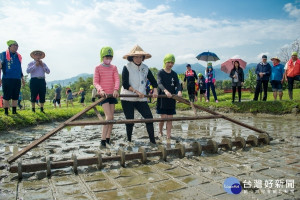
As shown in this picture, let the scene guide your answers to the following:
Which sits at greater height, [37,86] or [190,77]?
[190,77]

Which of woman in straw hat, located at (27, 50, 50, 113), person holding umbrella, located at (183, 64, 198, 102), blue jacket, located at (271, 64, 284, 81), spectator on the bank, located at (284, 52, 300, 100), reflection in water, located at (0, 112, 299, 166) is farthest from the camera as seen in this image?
person holding umbrella, located at (183, 64, 198, 102)

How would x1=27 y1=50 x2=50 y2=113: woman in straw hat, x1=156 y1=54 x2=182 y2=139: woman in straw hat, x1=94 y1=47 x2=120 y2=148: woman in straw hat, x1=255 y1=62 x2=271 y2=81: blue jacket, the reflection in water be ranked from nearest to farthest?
the reflection in water, x1=94 y1=47 x2=120 y2=148: woman in straw hat, x1=156 y1=54 x2=182 y2=139: woman in straw hat, x1=27 y1=50 x2=50 y2=113: woman in straw hat, x1=255 y1=62 x2=271 y2=81: blue jacket

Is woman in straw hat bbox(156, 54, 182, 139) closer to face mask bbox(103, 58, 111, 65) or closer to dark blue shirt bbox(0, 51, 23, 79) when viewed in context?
face mask bbox(103, 58, 111, 65)

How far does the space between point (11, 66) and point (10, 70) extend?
133mm

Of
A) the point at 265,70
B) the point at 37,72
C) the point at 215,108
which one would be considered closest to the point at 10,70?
the point at 37,72

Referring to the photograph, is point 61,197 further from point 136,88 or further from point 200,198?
point 136,88

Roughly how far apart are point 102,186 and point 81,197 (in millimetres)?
352

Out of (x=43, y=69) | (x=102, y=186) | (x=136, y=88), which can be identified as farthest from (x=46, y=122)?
(x=102, y=186)

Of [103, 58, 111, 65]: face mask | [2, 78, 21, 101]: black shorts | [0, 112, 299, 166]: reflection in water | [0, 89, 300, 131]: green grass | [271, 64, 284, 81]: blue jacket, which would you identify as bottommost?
[0, 112, 299, 166]: reflection in water

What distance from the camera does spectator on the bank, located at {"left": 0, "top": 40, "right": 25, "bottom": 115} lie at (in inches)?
299

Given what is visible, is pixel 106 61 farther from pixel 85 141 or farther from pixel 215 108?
pixel 215 108

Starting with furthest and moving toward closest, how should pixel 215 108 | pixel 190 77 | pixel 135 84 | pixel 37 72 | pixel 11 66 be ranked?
pixel 190 77, pixel 215 108, pixel 37 72, pixel 11 66, pixel 135 84

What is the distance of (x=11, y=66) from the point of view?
25.2 ft

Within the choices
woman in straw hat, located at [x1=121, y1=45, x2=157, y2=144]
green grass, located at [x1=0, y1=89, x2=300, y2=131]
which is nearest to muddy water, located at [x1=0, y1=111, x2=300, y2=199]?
→ woman in straw hat, located at [x1=121, y1=45, x2=157, y2=144]
